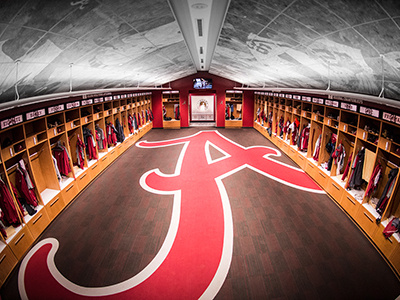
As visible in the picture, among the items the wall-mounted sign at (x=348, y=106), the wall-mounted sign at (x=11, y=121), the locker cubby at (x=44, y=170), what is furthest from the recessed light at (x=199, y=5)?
the locker cubby at (x=44, y=170)

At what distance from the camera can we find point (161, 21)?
9.37 feet

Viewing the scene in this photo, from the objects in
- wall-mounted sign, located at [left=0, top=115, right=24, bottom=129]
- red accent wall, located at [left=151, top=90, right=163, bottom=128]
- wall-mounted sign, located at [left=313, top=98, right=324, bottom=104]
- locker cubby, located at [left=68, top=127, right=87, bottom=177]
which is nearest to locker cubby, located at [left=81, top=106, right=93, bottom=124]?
locker cubby, located at [left=68, top=127, right=87, bottom=177]

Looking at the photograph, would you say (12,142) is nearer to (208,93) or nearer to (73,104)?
(73,104)

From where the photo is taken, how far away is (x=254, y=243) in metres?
3.73

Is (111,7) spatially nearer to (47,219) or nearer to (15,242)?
(15,242)

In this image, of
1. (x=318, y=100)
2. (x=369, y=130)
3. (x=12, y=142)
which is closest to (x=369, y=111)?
(x=369, y=130)

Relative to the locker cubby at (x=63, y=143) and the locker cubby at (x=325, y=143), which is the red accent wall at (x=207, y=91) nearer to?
the locker cubby at (x=325, y=143)

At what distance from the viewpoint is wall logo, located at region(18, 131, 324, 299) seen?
2.93 meters

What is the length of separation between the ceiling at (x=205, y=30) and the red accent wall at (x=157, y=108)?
9.28 metres

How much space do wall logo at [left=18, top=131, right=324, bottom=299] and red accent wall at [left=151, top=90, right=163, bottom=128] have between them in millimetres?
6868

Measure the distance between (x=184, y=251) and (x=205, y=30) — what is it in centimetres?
371

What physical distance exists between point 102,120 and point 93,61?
416 cm

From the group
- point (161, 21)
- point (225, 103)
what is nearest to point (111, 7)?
point (161, 21)

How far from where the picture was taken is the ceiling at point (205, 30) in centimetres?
156
